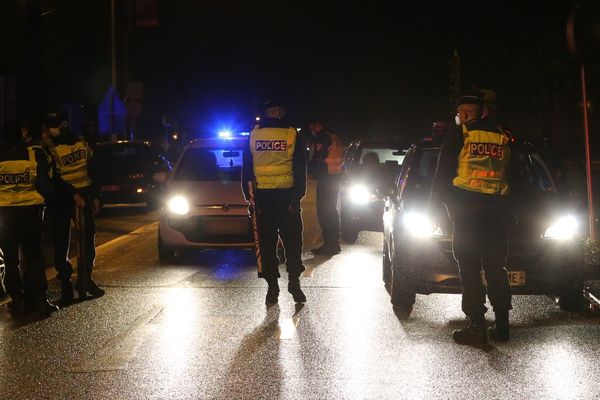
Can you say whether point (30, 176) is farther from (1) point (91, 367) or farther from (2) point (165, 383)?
(2) point (165, 383)

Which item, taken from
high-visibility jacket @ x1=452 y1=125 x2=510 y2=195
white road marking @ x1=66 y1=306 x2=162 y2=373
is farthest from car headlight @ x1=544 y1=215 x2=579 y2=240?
white road marking @ x1=66 y1=306 x2=162 y2=373

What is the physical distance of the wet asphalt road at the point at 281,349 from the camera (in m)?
6.39

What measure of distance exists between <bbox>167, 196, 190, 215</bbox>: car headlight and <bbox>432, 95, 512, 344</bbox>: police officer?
558 cm

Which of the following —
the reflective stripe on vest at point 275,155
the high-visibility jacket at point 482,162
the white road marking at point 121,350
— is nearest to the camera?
the white road marking at point 121,350

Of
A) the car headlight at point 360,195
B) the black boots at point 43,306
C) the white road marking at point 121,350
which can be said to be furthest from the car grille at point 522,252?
the car headlight at point 360,195

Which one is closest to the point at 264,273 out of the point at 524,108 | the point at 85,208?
the point at 85,208

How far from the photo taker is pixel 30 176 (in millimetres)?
9203

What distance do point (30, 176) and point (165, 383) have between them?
334 centimetres

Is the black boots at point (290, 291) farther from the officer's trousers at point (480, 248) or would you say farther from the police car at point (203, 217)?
the police car at point (203, 217)

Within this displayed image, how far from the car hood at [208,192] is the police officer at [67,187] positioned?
2.85 m

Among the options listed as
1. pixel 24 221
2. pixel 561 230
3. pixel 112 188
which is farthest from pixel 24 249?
pixel 112 188

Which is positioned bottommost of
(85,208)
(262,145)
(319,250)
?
(319,250)

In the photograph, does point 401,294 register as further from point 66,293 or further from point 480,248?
point 66,293

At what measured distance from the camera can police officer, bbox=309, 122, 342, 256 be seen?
46.4 ft
